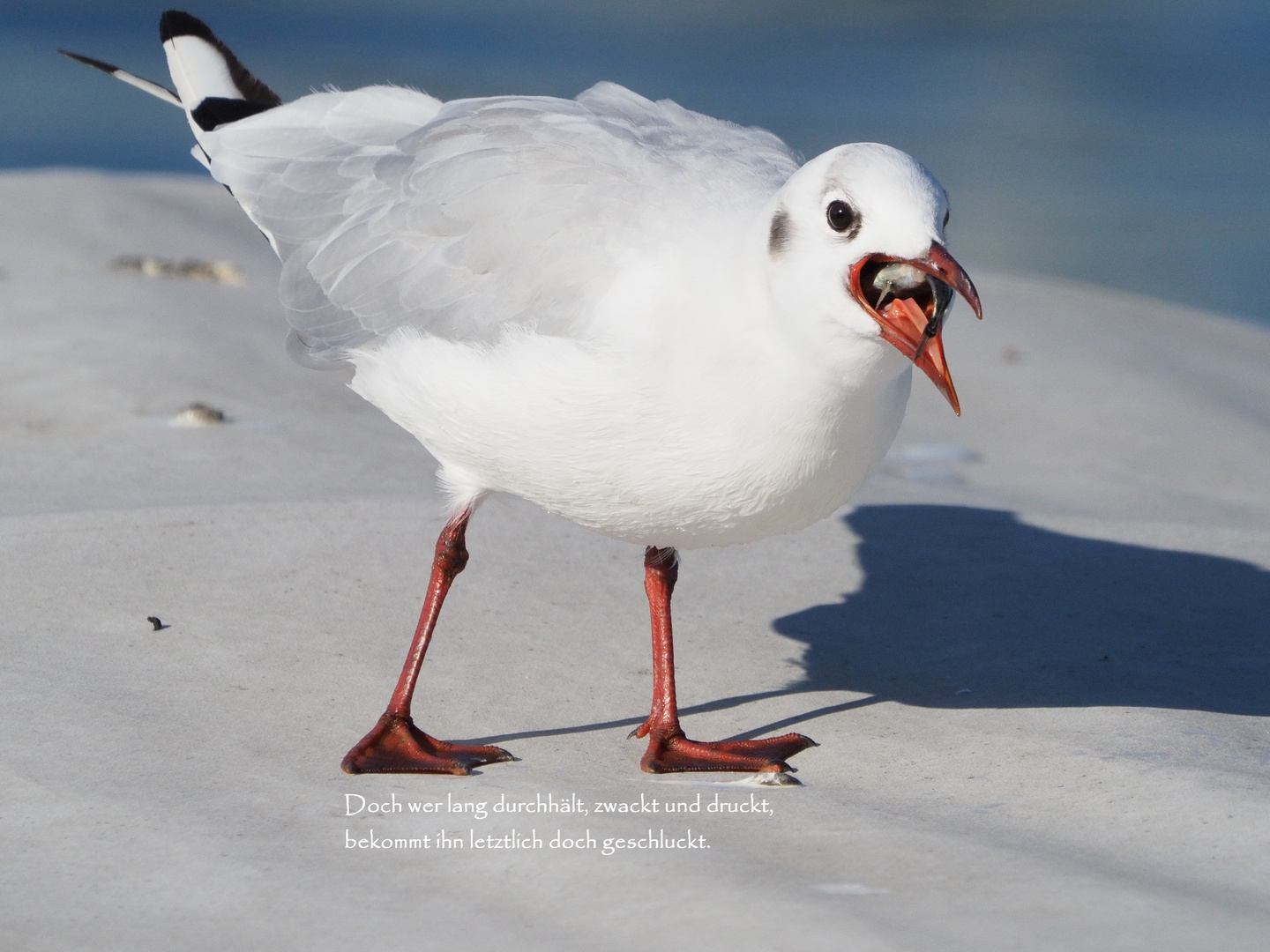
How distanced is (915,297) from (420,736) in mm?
1563

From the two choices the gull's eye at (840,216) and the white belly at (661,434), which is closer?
the gull's eye at (840,216)

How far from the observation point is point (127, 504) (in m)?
4.78

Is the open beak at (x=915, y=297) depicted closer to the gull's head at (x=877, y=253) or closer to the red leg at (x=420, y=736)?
the gull's head at (x=877, y=253)

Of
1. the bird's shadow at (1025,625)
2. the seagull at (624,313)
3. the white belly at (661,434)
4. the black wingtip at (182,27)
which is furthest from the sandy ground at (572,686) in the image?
the black wingtip at (182,27)

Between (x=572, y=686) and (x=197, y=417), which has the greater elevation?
(x=197, y=417)

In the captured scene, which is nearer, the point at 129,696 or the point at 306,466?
the point at 129,696

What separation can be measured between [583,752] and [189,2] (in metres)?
20.2

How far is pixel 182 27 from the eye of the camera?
15.5 feet

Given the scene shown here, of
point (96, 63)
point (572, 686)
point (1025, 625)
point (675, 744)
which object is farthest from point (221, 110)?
point (1025, 625)

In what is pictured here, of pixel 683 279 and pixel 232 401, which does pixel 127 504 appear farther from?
pixel 683 279

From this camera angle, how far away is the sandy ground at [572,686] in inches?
105

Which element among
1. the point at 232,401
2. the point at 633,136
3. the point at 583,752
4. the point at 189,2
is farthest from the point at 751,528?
the point at 189,2

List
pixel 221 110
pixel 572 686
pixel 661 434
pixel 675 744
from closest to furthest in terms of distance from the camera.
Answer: pixel 661 434, pixel 675 744, pixel 572 686, pixel 221 110

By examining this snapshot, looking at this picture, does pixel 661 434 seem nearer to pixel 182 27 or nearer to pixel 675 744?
pixel 675 744
